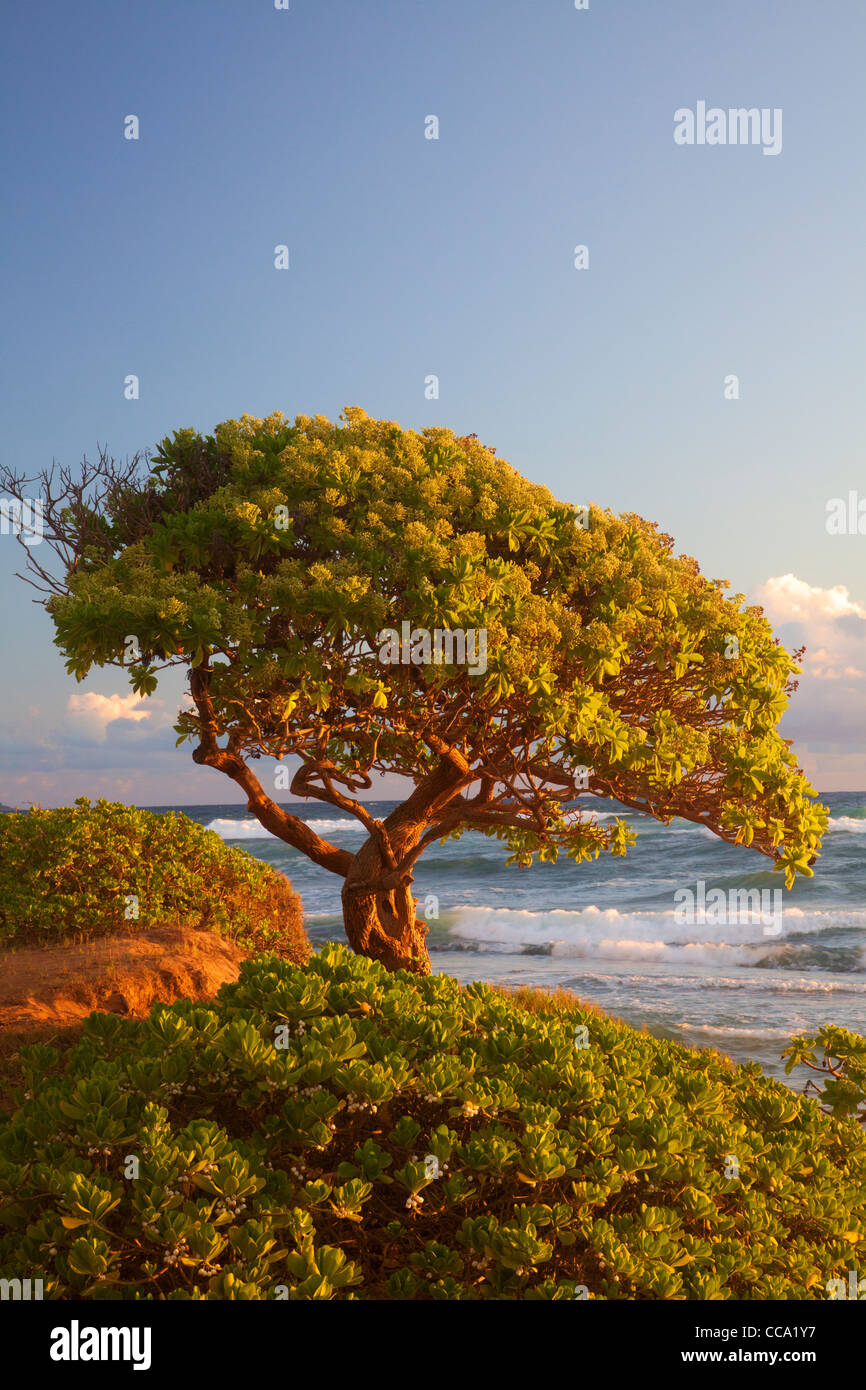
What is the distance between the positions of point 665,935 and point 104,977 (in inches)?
986

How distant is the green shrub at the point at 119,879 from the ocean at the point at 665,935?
28.0ft

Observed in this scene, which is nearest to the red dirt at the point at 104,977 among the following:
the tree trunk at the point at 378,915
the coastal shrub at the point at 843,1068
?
the tree trunk at the point at 378,915

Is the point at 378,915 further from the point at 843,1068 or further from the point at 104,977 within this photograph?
the point at 843,1068

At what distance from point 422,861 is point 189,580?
45.2 meters

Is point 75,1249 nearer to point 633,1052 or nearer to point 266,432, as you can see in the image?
point 633,1052

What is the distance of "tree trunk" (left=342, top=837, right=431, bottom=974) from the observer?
11492 millimetres

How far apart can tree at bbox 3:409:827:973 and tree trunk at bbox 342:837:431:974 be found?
33 millimetres

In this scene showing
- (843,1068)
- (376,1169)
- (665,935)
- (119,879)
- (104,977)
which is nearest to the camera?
(376,1169)

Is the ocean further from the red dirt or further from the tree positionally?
the red dirt

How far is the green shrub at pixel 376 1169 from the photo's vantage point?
394 centimetres

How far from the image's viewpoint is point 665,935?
31.2 metres

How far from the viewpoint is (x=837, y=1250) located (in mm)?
5012

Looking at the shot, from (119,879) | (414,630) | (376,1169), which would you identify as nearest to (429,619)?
(414,630)

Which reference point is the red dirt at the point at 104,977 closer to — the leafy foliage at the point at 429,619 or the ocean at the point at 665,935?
the leafy foliage at the point at 429,619
